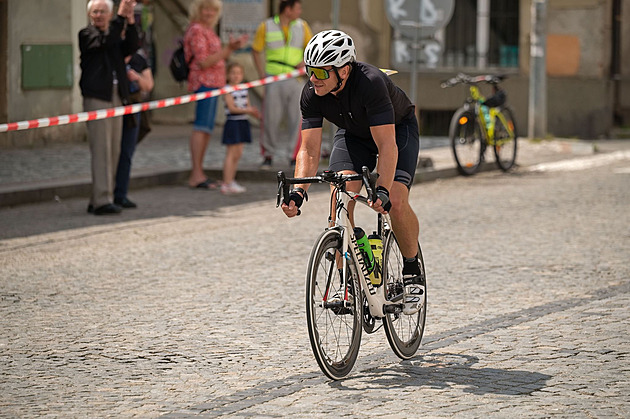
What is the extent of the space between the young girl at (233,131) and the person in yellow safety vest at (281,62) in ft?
4.35

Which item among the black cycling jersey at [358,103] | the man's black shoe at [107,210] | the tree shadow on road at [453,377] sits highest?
the black cycling jersey at [358,103]

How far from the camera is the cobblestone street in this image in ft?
18.5

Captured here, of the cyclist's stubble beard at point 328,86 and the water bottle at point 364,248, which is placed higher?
the cyclist's stubble beard at point 328,86

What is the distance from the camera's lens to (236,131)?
13.4 metres

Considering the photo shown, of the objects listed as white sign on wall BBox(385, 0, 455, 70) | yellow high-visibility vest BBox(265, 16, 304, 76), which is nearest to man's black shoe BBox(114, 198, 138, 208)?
Result: yellow high-visibility vest BBox(265, 16, 304, 76)

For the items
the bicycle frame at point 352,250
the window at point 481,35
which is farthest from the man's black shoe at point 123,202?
the window at point 481,35

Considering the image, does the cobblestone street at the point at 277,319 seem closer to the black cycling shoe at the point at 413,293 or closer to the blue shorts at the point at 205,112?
the black cycling shoe at the point at 413,293

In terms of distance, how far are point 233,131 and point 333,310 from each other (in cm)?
770

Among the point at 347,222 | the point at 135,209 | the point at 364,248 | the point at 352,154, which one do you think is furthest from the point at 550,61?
the point at 347,222

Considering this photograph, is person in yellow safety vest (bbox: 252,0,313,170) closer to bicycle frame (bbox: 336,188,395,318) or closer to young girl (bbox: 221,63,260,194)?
young girl (bbox: 221,63,260,194)

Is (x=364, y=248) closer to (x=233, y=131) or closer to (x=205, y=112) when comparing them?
(x=233, y=131)

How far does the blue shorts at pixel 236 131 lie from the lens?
13422 mm

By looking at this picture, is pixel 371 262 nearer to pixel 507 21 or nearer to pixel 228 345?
pixel 228 345

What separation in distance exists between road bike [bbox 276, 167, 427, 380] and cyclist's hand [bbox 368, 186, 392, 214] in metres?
0.02
